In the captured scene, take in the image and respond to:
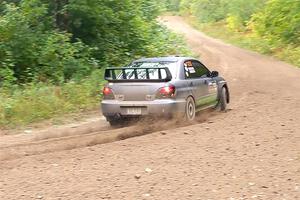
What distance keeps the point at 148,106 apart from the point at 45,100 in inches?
133

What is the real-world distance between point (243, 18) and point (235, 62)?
1720 centimetres

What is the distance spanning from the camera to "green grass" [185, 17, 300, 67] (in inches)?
1138

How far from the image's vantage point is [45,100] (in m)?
12.0

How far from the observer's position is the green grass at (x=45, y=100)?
11.1 metres

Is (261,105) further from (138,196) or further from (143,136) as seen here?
(138,196)

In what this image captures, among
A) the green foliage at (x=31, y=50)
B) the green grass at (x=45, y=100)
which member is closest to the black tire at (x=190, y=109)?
the green grass at (x=45, y=100)

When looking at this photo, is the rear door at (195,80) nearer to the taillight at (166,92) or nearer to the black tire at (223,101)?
the taillight at (166,92)

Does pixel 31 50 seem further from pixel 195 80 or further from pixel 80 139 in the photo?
pixel 80 139

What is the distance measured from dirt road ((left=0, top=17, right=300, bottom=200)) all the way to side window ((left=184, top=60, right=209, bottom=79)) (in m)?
1.08

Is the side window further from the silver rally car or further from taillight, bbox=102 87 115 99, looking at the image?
taillight, bbox=102 87 115 99

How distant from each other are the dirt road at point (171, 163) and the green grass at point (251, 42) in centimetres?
1814

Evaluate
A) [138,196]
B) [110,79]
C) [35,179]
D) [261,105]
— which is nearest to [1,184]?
[35,179]

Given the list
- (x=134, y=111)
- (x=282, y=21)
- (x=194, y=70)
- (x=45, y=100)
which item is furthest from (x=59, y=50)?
(x=282, y=21)

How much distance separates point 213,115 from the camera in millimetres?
11664
